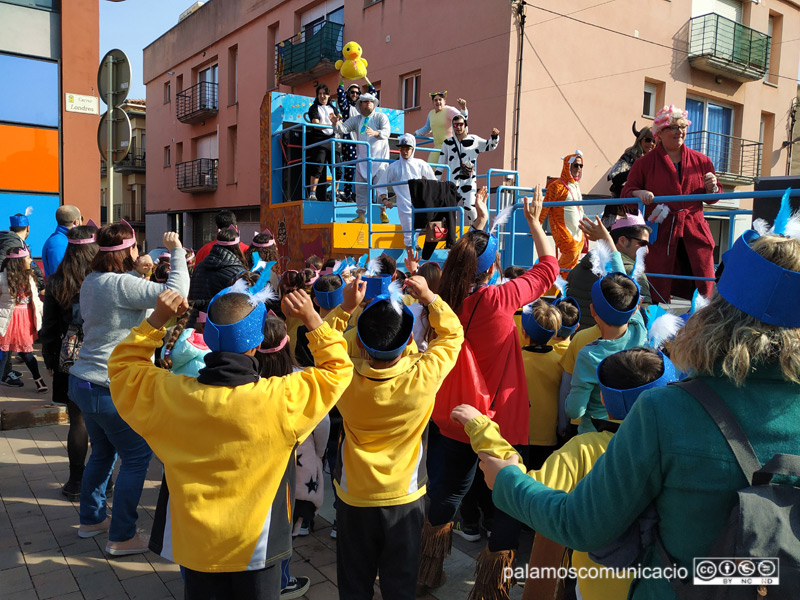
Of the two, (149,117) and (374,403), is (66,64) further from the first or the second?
(149,117)

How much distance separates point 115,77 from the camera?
5.59m

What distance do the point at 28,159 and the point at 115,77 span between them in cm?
419

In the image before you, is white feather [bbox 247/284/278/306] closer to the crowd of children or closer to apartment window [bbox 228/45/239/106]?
the crowd of children

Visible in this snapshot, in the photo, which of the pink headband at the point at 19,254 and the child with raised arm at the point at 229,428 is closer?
the child with raised arm at the point at 229,428

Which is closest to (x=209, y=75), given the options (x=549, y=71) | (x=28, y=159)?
(x=549, y=71)

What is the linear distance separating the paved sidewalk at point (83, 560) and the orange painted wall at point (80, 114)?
582 centimetres

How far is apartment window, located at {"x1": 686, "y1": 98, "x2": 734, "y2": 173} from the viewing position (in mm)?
17266

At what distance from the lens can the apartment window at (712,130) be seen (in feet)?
56.6

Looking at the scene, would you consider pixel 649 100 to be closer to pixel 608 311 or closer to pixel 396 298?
pixel 608 311

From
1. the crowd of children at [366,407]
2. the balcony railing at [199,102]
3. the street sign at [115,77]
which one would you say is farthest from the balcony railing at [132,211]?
the crowd of children at [366,407]

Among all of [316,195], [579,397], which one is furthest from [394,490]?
[316,195]

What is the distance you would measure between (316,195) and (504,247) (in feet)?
14.5

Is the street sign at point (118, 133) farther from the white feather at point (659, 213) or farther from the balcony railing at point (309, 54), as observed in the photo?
the balcony railing at point (309, 54)

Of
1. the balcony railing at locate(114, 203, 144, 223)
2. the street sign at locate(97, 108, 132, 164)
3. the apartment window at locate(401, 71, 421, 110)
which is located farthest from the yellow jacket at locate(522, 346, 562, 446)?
the balcony railing at locate(114, 203, 144, 223)
